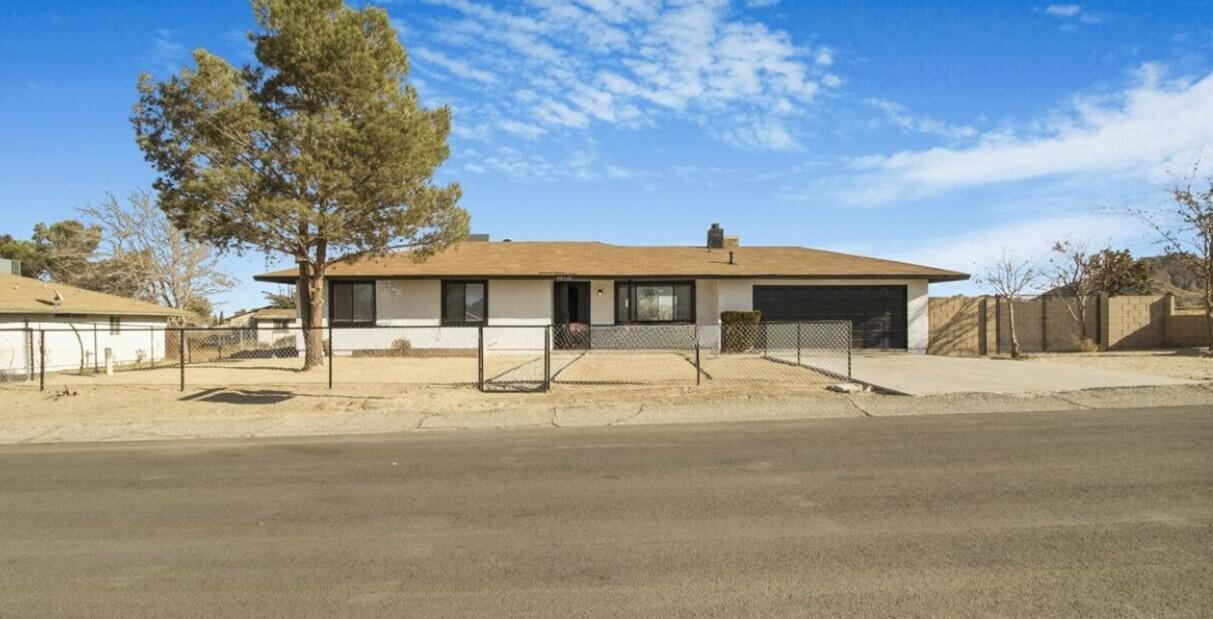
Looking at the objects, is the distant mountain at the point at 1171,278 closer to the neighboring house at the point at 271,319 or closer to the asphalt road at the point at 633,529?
the asphalt road at the point at 633,529

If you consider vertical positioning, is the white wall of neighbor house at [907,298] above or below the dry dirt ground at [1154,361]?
above

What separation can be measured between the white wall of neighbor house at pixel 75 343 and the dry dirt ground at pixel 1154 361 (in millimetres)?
22427

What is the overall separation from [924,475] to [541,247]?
75.4 ft

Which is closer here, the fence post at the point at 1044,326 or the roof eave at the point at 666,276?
the roof eave at the point at 666,276

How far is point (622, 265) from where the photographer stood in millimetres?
24891

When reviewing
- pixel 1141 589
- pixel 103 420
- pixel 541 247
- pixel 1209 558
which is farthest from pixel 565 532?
pixel 541 247

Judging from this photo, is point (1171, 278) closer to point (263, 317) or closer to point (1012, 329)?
point (1012, 329)

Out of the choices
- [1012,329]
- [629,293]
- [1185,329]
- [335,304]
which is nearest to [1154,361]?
[1012,329]

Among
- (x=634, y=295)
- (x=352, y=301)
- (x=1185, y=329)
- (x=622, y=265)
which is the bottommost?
(x=1185, y=329)

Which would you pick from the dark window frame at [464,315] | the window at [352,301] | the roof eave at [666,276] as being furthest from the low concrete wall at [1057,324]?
the window at [352,301]

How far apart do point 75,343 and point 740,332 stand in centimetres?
2220

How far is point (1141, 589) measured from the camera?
12.3ft

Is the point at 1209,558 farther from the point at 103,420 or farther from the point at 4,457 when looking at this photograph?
the point at 103,420

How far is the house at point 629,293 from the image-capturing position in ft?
77.4
